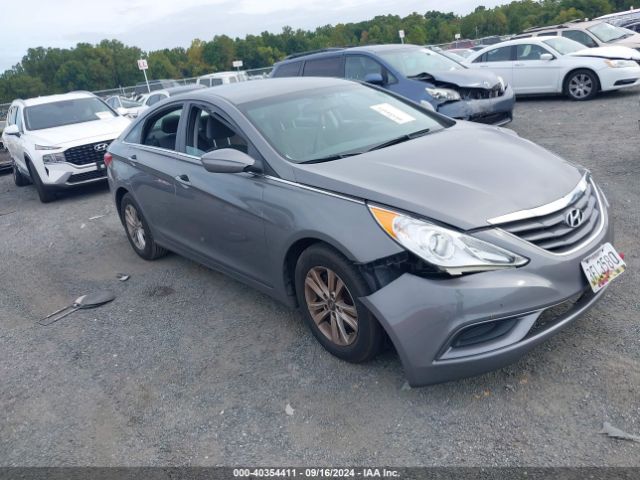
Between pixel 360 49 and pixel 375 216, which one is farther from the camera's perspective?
pixel 360 49

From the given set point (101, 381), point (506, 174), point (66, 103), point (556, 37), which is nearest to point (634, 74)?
point (556, 37)

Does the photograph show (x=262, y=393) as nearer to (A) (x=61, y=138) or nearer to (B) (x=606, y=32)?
(A) (x=61, y=138)

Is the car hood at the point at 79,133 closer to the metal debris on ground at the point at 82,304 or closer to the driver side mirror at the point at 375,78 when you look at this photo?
the driver side mirror at the point at 375,78

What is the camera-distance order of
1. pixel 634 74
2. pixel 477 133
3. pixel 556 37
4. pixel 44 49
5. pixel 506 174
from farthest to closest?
pixel 44 49
pixel 556 37
pixel 634 74
pixel 477 133
pixel 506 174

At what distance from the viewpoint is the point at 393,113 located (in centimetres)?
454

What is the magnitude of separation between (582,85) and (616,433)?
1094cm

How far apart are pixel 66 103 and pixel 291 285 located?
338 inches

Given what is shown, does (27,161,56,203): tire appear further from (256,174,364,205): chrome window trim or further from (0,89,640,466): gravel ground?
(256,174,364,205): chrome window trim

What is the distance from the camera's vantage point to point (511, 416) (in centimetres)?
294

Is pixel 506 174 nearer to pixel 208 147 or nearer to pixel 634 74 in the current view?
pixel 208 147

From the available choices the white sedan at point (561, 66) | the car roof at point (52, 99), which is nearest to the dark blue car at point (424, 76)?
the white sedan at point (561, 66)

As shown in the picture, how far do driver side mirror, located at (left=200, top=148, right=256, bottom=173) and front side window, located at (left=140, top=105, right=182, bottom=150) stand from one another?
113 cm

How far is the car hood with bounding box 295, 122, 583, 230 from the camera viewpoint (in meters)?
3.09

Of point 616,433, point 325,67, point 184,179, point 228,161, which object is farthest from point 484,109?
point 616,433
